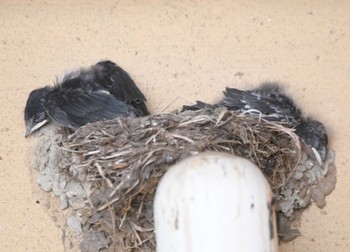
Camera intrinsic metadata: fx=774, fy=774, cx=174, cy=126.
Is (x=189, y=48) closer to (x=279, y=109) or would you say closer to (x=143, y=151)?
(x=279, y=109)

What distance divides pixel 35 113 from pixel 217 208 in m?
0.68

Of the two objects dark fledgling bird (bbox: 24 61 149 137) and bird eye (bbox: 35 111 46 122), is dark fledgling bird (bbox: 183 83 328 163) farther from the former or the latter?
bird eye (bbox: 35 111 46 122)

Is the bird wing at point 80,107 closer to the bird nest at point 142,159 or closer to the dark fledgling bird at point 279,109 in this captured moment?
the bird nest at point 142,159

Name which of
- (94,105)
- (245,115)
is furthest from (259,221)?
(94,105)

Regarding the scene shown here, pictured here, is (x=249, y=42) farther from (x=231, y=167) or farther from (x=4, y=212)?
(x=4, y=212)

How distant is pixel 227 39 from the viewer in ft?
6.79

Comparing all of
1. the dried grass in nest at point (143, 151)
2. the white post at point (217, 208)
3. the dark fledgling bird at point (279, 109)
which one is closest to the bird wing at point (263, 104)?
the dark fledgling bird at point (279, 109)

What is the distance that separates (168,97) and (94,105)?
0.73 ft

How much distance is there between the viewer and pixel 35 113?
1.96 metres

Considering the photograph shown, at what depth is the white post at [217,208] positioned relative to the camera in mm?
1469

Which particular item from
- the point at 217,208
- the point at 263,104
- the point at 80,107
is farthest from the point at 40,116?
the point at 217,208

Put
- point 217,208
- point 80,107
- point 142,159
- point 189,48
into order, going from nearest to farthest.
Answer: point 217,208, point 142,159, point 80,107, point 189,48

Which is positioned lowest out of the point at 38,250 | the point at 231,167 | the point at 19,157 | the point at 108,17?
the point at 38,250

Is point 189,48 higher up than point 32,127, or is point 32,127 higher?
point 189,48
